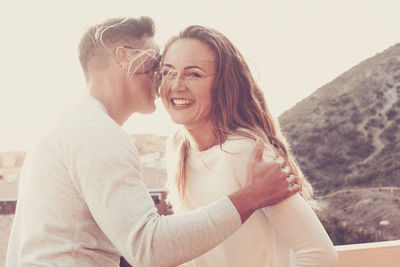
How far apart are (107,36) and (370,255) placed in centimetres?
149

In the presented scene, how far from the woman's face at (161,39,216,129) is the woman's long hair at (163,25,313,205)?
0.09 feet

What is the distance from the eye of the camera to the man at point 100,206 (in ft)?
3.38

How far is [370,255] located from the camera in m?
1.98

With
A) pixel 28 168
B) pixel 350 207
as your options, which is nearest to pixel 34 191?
pixel 28 168

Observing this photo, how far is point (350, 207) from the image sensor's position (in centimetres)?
1454

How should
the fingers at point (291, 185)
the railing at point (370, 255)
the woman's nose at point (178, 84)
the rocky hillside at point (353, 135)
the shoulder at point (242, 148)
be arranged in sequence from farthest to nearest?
the rocky hillside at point (353, 135), the railing at point (370, 255), the woman's nose at point (178, 84), the shoulder at point (242, 148), the fingers at point (291, 185)

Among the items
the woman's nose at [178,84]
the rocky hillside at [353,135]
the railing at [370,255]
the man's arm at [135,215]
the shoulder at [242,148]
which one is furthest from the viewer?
the rocky hillside at [353,135]

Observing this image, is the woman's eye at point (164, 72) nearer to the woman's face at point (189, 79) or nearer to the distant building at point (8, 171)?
the woman's face at point (189, 79)

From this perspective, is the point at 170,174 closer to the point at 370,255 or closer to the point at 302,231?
the point at 302,231

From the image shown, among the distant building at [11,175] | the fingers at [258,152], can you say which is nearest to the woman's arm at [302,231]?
the fingers at [258,152]

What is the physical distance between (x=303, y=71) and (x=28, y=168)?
15.5 m

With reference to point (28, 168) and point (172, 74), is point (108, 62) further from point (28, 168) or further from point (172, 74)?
point (28, 168)

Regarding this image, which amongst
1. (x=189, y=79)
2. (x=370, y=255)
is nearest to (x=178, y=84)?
(x=189, y=79)

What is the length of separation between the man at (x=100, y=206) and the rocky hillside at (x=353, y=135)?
13.1 metres
